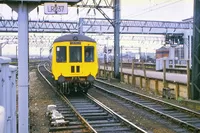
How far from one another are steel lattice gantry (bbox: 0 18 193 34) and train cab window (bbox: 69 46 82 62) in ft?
88.7

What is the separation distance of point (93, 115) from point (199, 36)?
5240 millimetres

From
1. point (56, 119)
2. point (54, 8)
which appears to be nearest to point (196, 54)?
point (56, 119)

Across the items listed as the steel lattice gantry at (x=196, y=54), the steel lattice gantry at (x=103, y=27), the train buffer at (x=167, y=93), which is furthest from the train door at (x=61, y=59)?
the steel lattice gantry at (x=103, y=27)

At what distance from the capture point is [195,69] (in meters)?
13.0

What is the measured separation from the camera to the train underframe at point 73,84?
49.5 ft

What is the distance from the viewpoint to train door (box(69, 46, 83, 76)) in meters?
15.2

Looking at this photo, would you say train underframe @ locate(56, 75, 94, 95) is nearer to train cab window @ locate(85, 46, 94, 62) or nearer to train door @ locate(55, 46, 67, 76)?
train door @ locate(55, 46, 67, 76)

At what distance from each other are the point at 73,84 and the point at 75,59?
1.14 m

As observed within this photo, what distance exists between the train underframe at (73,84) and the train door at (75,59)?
0.33 metres

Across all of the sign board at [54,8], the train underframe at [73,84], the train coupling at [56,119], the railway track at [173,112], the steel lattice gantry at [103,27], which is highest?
the steel lattice gantry at [103,27]

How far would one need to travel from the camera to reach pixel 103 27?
46.6 meters

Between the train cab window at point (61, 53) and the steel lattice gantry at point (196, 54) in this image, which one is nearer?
the steel lattice gantry at point (196, 54)

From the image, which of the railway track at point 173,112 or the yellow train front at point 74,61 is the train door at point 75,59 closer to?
the yellow train front at point 74,61

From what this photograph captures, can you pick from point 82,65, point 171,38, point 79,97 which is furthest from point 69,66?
point 171,38
